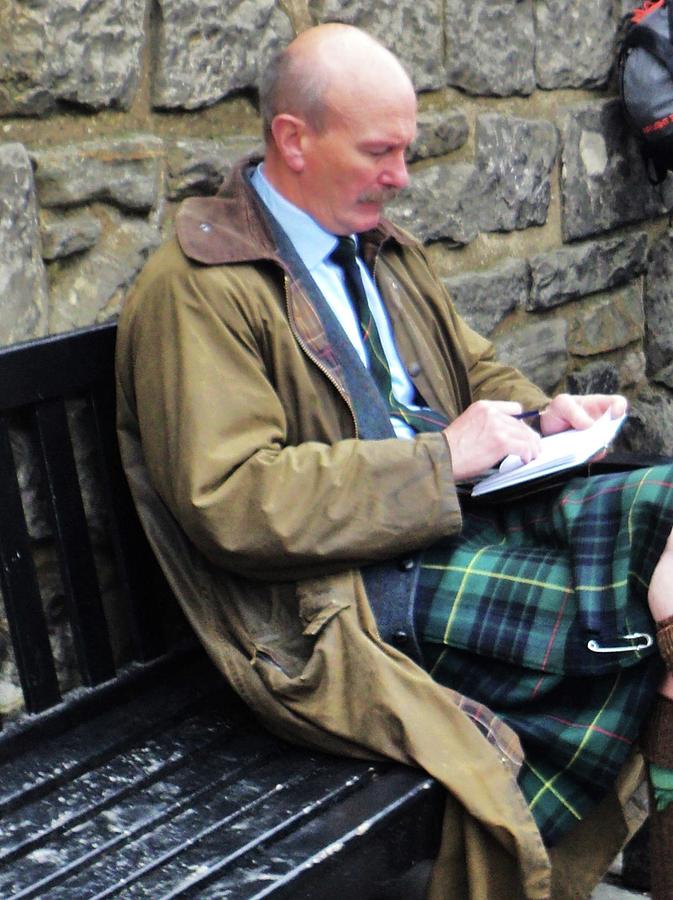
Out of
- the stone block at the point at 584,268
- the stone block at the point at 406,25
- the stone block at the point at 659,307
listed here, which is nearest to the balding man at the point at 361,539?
the stone block at the point at 406,25

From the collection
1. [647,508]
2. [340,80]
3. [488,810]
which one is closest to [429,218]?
[340,80]

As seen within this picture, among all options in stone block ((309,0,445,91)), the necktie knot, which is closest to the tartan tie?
the necktie knot

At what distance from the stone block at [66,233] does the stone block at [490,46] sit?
117cm

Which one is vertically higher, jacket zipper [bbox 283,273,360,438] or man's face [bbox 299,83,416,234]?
man's face [bbox 299,83,416,234]

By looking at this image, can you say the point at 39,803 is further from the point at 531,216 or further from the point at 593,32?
the point at 593,32

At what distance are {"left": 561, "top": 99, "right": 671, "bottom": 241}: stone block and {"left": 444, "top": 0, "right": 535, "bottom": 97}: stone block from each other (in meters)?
0.25

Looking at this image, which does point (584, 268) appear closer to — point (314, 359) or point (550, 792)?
point (314, 359)

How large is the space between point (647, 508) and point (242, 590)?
0.62 meters

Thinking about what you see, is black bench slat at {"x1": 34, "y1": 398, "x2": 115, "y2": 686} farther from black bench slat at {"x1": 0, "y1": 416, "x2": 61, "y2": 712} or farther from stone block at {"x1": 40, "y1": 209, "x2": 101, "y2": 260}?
stone block at {"x1": 40, "y1": 209, "x2": 101, "y2": 260}

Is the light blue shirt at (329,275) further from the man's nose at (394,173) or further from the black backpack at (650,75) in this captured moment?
the black backpack at (650,75)

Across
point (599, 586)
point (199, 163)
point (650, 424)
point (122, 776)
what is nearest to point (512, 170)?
point (650, 424)

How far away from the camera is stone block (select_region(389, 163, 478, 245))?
3098 millimetres

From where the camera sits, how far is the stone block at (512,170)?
332 centimetres

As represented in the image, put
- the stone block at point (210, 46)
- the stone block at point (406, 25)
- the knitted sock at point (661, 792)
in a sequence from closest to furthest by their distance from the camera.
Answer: the knitted sock at point (661, 792)
the stone block at point (210, 46)
the stone block at point (406, 25)
